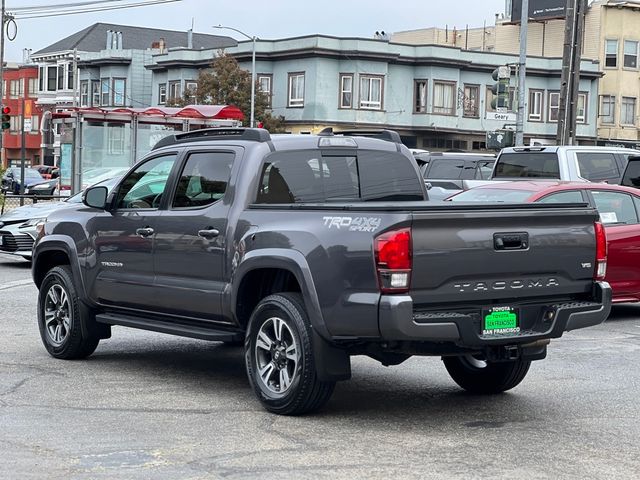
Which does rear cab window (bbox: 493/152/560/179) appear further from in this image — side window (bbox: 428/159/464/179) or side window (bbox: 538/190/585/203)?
side window (bbox: 538/190/585/203)

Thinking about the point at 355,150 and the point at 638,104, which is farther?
the point at 638,104

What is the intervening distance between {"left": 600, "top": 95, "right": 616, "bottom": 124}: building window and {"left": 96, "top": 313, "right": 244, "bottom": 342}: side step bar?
6220 centimetres

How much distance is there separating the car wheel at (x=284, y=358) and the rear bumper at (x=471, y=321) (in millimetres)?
701

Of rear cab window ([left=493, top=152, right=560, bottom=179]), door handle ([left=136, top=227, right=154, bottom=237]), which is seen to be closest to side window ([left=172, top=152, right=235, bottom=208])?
door handle ([left=136, top=227, right=154, bottom=237])

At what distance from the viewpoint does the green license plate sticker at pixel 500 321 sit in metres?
7.65

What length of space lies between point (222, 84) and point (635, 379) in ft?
182

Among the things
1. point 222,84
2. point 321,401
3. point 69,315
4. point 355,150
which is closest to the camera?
point 321,401

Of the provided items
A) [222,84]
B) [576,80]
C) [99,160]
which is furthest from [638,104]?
[99,160]

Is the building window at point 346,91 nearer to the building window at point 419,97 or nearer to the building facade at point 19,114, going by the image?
the building window at point 419,97

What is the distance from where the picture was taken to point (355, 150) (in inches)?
367

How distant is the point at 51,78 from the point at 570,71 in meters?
67.7

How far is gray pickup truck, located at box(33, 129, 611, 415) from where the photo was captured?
743cm

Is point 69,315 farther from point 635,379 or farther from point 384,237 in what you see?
point 635,379

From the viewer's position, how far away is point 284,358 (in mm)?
8055
